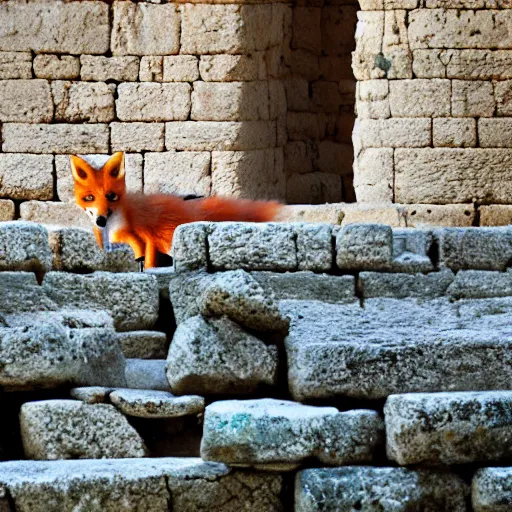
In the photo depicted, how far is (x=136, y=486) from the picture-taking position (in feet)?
15.6

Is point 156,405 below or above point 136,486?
above

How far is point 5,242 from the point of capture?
546 cm

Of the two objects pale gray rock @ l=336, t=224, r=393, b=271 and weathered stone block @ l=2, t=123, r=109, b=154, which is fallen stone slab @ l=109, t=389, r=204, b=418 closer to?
pale gray rock @ l=336, t=224, r=393, b=271

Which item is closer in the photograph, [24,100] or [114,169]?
[114,169]

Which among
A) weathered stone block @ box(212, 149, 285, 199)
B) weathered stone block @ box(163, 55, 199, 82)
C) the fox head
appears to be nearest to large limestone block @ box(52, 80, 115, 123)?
weathered stone block @ box(163, 55, 199, 82)

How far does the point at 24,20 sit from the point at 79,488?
28.0 ft

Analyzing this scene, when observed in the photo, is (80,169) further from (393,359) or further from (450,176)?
(450,176)

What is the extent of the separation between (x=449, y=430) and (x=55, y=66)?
8.54 meters

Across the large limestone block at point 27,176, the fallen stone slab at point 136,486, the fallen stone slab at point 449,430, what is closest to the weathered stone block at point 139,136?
the large limestone block at point 27,176

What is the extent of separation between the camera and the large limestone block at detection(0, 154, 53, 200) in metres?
12.5

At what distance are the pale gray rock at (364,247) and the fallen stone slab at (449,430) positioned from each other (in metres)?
0.87

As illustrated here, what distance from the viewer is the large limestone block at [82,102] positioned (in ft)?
41.1

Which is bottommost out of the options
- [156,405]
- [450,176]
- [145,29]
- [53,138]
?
[156,405]

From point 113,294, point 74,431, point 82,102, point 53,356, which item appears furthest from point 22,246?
point 82,102
